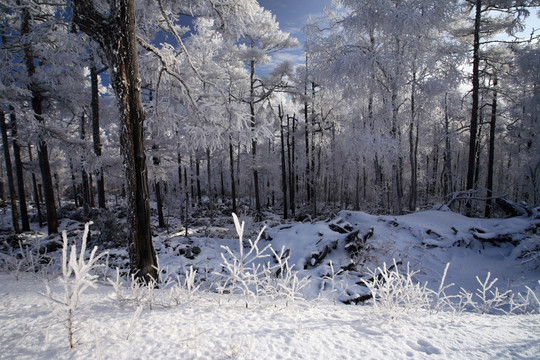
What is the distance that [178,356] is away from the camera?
136 cm

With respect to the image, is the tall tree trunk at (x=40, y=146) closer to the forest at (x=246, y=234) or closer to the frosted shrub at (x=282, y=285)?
the forest at (x=246, y=234)

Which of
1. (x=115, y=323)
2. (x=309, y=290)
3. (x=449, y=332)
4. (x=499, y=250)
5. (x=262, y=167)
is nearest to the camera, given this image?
(x=115, y=323)

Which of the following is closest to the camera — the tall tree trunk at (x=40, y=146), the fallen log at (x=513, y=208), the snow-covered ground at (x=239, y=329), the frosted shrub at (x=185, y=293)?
the snow-covered ground at (x=239, y=329)

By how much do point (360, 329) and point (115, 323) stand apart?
5.82ft

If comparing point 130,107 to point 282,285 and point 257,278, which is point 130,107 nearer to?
point 257,278

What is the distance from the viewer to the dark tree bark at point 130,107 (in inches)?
134

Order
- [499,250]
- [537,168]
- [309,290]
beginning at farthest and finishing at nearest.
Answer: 1. [537,168]
2. [499,250]
3. [309,290]

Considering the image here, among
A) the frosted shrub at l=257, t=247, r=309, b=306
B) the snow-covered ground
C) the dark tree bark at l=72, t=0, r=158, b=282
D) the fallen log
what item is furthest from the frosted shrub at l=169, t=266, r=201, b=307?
the fallen log

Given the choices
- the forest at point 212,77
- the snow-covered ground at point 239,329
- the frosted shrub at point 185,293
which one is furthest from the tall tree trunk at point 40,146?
the frosted shrub at point 185,293

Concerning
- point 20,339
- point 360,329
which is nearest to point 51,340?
point 20,339

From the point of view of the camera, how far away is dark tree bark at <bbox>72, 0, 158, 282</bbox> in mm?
3412

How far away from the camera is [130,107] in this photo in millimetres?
3543

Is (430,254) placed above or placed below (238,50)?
below

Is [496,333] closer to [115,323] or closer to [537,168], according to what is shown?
[115,323]
